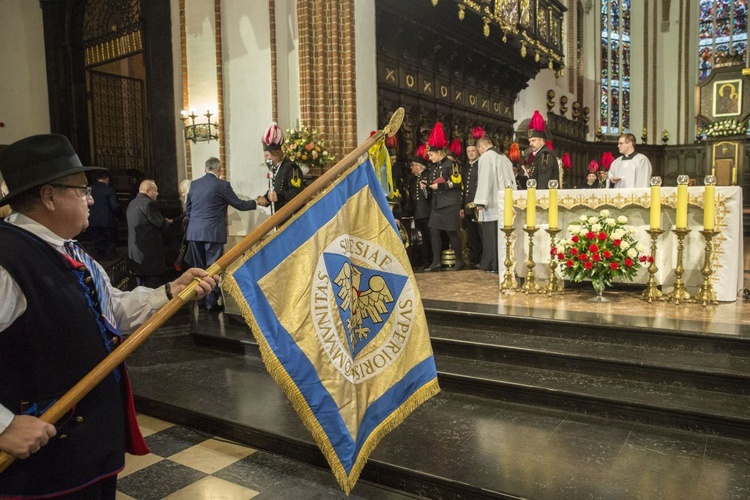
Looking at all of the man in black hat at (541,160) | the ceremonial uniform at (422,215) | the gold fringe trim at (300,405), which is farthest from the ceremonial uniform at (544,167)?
the gold fringe trim at (300,405)

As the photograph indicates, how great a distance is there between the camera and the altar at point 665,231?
5.41m

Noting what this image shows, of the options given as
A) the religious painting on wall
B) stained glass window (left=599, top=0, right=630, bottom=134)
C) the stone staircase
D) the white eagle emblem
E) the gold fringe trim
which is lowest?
the stone staircase

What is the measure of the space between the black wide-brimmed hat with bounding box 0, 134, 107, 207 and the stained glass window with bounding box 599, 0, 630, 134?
2128 cm

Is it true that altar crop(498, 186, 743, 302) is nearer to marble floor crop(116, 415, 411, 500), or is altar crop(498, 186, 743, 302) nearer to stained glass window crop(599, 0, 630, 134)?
marble floor crop(116, 415, 411, 500)

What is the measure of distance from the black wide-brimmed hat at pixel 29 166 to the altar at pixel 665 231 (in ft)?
17.2

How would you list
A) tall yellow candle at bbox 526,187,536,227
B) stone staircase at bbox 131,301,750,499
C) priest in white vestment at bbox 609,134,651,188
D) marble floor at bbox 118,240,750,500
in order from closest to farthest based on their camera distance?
A: marble floor at bbox 118,240,750,500
stone staircase at bbox 131,301,750,499
tall yellow candle at bbox 526,187,536,227
priest in white vestment at bbox 609,134,651,188

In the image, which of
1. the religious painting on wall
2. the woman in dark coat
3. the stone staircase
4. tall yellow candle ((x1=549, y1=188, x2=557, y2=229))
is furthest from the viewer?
the religious painting on wall

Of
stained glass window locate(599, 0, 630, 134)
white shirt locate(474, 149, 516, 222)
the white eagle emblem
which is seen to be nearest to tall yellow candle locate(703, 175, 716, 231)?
white shirt locate(474, 149, 516, 222)

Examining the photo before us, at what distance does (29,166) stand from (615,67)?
22.6m

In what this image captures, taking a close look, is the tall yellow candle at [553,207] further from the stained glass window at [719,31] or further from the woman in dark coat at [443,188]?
the stained glass window at [719,31]

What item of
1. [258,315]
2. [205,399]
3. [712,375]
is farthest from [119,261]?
[712,375]

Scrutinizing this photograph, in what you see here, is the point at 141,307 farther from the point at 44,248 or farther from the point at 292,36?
the point at 292,36

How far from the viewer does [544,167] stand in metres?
7.39

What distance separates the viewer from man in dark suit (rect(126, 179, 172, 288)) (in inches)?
272
